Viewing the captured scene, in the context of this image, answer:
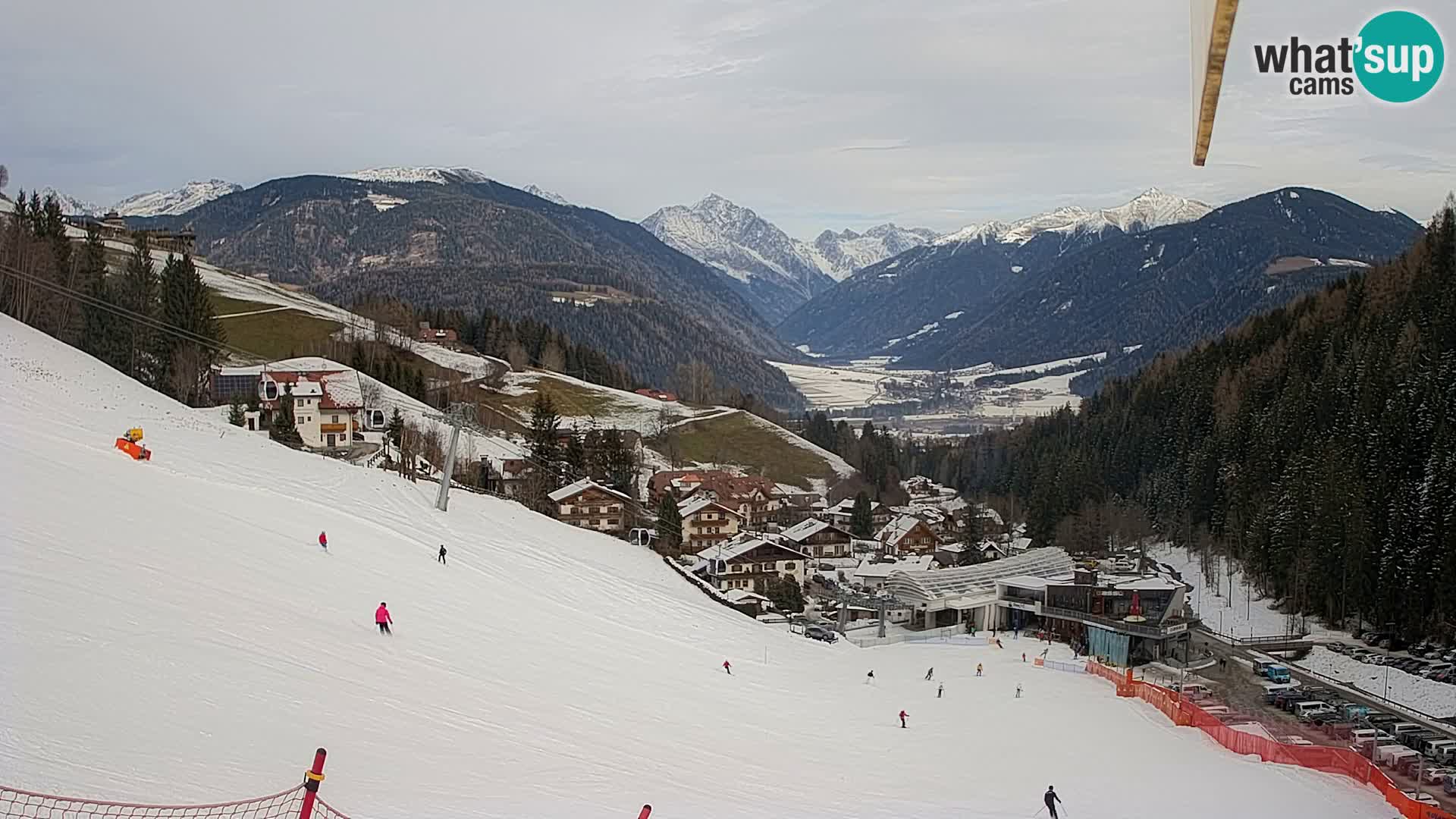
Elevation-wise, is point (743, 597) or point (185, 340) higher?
point (185, 340)

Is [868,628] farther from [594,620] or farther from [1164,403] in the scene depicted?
[1164,403]

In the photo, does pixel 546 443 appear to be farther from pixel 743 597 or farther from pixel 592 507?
pixel 743 597

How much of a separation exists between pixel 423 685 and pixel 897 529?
177ft

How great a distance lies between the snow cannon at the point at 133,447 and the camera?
25.2 m

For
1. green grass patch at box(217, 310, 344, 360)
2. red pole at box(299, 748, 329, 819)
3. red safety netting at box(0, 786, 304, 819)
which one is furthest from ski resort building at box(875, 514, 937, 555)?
red pole at box(299, 748, 329, 819)

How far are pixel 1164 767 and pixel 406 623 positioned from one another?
1456cm

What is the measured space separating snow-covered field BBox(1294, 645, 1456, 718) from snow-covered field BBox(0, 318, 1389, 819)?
9353mm

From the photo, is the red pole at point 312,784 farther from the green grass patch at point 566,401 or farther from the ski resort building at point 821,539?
the green grass patch at point 566,401

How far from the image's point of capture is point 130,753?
9.44m

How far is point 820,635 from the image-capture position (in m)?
39.2

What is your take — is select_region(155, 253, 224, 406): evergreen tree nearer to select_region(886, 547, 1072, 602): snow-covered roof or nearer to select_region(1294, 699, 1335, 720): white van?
select_region(886, 547, 1072, 602): snow-covered roof

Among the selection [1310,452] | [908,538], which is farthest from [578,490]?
[1310,452]

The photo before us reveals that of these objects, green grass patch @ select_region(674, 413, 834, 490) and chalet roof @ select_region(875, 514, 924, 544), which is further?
green grass patch @ select_region(674, 413, 834, 490)

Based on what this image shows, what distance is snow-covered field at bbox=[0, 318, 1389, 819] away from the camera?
10.7 meters
